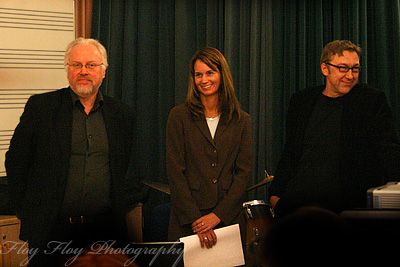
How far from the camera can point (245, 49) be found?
3.54 m

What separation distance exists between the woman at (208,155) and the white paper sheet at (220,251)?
43 mm

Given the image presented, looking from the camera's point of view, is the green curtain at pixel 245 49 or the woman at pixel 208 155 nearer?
the woman at pixel 208 155

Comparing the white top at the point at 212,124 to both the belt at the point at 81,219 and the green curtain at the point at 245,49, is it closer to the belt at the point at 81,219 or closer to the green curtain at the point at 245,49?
the belt at the point at 81,219

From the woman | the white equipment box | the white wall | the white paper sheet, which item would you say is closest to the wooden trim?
the white wall

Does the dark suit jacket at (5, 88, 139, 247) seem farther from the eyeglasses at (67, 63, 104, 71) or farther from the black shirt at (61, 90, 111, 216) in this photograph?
the eyeglasses at (67, 63, 104, 71)

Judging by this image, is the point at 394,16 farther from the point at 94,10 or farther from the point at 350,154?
the point at 94,10

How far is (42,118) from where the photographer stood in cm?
214

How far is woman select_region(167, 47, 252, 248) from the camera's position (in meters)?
2.20

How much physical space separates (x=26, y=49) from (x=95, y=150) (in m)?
1.31

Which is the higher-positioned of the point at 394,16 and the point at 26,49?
the point at 394,16

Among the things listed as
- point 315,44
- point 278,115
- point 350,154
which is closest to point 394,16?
point 315,44

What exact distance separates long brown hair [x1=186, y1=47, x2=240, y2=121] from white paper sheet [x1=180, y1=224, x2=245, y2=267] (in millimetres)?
603

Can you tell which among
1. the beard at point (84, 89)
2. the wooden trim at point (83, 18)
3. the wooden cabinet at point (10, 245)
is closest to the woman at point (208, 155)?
the beard at point (84, 89)

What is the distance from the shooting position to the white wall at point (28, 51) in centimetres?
297
